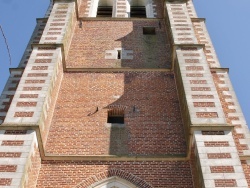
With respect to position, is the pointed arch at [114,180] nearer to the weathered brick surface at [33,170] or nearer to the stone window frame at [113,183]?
the stone window frame at [113,183]

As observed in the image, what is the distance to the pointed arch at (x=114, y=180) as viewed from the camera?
11.6 meters

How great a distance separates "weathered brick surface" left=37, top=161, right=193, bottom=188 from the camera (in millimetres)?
11750

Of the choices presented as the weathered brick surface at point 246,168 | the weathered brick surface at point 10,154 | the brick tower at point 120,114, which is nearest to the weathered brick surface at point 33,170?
the brick tower at point 120,114

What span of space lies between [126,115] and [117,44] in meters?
5.10

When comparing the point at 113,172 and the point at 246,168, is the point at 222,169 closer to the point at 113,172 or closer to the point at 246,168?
the point at 246,168

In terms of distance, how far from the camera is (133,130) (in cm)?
1373

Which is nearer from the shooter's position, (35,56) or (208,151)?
(208,151)

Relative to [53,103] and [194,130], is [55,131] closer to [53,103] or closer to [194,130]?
[53,103]

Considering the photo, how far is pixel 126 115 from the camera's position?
14352 millimetres

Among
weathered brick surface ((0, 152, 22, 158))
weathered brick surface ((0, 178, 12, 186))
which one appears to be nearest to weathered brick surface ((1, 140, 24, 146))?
weathered brick surface ((0, 152, 22, 158))

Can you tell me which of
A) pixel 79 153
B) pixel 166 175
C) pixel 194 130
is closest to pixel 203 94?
pixel 194 130

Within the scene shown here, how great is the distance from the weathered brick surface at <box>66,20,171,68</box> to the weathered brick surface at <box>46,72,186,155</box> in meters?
0.95

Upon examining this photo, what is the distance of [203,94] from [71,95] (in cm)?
431

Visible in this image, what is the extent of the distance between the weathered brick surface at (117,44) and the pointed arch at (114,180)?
5924 mm
